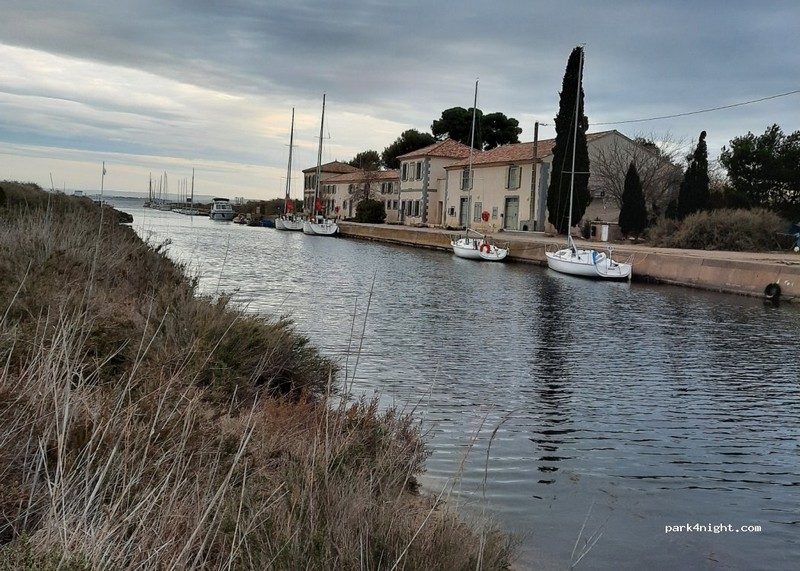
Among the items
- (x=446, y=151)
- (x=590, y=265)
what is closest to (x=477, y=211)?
(x=446, y=151)

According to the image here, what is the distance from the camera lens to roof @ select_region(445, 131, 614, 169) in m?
49.4

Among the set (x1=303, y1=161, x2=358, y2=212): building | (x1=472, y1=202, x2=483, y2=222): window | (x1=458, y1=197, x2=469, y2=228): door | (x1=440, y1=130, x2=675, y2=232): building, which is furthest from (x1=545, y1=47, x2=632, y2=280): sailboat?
→ (x1=303, y1=161, x2=358, y2=212): building

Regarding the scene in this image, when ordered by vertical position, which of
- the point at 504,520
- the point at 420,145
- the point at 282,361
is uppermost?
the point at 420,145

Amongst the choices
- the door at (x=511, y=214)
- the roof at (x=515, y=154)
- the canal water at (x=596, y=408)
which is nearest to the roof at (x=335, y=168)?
the roof at (x=515, y=154)

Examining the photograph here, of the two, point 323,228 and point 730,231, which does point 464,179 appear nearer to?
point 323,228

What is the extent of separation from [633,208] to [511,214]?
42.0 feet

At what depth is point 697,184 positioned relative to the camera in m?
39.8

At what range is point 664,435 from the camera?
8461 mm

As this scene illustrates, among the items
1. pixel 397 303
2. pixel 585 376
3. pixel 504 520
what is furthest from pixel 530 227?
pixel 504 520

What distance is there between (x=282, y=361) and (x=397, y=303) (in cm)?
1127

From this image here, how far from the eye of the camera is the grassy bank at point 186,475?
2.96 meters

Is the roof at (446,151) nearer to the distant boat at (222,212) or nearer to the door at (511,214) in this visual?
the door at (511,214)

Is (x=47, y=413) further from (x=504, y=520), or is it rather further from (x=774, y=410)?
(x=774, y=410)

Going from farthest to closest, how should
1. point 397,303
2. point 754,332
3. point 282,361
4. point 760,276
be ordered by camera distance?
1. point 760,276
2. point 397,303
3. point 754,332
4. point 282,361
